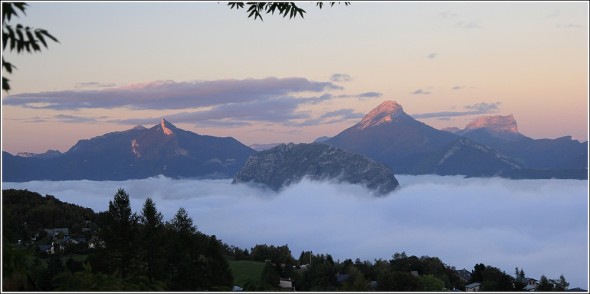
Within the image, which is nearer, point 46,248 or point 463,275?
point 46,248

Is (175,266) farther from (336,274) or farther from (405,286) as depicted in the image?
(336,274)

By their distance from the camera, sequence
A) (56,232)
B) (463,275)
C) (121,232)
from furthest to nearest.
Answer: (463,275) < (56,232) < (121,232)

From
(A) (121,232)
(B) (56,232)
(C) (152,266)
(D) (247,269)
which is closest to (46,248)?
(B) (56,232)

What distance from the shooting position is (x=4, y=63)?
316 inches

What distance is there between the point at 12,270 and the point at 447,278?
93936mm

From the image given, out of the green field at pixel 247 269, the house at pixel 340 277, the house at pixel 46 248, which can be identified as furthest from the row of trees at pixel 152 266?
the house at pixel 46 248

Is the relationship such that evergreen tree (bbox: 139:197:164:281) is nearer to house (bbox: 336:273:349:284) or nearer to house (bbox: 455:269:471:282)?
house (bbox: 336:273:349:284)

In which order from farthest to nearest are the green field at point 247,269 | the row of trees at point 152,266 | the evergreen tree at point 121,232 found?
the green field at point 247,269 < the evergreen tree at point 121,232 < the row of trees at point 152,266

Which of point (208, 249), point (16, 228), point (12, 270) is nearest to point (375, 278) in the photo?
point (16, 228)

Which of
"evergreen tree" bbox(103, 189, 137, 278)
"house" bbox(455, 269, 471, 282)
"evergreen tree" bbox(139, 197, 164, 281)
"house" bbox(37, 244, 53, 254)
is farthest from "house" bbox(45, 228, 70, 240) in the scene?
"evergreen tree" bbox(139, 197, 164, 281)

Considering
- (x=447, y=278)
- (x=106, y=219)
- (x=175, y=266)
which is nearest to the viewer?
(x=175, y=266)

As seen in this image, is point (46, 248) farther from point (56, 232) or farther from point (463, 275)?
point (463, 275)

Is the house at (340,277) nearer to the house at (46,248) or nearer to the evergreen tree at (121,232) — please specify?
the house at (46,248)

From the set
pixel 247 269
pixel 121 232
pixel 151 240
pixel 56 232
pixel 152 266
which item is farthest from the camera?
pixel 56 232
